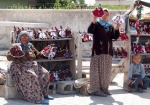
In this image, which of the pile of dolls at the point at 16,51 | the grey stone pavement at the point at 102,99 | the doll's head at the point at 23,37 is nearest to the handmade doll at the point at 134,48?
the grey stone pavement at the point at 102,99

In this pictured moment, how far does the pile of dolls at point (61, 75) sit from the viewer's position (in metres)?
9.43

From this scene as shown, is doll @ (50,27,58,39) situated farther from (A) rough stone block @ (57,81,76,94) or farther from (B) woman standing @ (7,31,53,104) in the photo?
(A) rough stone block @ (57,81,76,94)

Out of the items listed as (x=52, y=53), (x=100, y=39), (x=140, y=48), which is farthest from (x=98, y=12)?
(x=140, y=48)

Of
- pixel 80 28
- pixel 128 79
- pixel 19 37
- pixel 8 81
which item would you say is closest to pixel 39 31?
pixel 19 37

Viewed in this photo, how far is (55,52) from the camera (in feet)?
30.7

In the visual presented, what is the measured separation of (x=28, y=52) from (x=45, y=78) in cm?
68

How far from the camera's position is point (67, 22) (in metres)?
16.3

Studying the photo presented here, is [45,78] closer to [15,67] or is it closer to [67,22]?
[15,67]

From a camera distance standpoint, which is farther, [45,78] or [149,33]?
[149,33]

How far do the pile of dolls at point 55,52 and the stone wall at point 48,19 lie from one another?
6.60 meters

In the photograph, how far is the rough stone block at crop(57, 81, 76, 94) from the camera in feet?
29.6

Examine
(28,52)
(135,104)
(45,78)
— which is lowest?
(135,104)

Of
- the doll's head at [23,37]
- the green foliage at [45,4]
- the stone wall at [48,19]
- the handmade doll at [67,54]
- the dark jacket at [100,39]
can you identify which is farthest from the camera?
the green foliage at [45,4]

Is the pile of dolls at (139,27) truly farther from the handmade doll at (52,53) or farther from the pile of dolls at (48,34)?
the handmade doll at (52,53)
